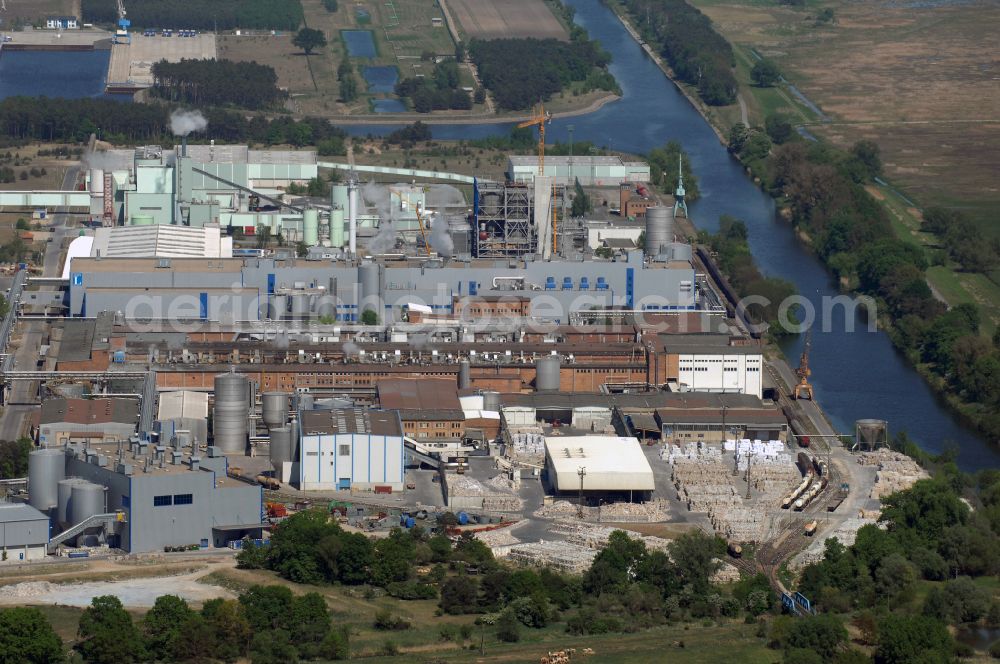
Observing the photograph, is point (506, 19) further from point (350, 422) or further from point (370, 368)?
point (350, 422)

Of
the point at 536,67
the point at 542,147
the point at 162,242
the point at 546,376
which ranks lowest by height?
the point at 546,376

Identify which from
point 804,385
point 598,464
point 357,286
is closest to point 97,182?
point 357,286

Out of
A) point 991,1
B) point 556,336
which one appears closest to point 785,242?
point 556,336

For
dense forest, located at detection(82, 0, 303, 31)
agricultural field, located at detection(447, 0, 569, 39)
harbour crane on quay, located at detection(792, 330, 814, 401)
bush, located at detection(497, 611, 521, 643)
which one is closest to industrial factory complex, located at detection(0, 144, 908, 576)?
harbour crane on quay, located at detection(792, 330, 814, 401)

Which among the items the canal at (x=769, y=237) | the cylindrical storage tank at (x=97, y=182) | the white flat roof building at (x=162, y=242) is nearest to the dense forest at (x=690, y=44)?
the canal at (x=769, y=237)

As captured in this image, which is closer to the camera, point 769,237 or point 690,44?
point 769,237

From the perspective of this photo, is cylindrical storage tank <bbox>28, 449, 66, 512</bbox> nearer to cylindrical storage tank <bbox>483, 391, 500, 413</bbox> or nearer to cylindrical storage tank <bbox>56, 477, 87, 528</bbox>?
cylindrical storage tank <bbox>56, 477, 87, 528</bbox>
